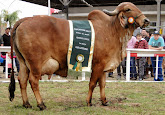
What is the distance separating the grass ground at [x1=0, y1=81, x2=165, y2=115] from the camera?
536 centimetres

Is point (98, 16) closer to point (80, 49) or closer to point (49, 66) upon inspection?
point (80, 49)

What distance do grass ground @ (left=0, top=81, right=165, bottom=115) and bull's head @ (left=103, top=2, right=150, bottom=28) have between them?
6.10ft

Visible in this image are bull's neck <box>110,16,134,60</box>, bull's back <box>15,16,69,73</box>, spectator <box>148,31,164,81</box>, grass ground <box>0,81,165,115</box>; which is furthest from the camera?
spectator <box>148,31,164,81</box>

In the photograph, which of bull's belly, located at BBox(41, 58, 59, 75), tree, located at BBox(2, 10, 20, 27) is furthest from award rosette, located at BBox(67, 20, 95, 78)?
tree, located at BBox(2, 10, 20, 27)

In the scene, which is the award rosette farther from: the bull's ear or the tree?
the tree

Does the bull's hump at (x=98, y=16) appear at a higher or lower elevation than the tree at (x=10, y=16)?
lower

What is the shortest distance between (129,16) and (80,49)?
52.9 inches

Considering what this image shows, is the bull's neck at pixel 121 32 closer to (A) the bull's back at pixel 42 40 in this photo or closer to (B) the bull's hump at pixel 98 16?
(B) the bull's hump at pixel 98 16

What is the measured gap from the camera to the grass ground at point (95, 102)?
5355mm

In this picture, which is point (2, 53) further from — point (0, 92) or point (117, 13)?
point (117, 13)

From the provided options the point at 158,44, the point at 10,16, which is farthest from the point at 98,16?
the point at 10,16

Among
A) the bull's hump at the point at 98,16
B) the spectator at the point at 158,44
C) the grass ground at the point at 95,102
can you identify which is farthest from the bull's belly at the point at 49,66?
the spectator at the point at 158,44

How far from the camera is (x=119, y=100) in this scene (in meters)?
6.67

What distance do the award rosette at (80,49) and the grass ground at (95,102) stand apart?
33.0 inches
